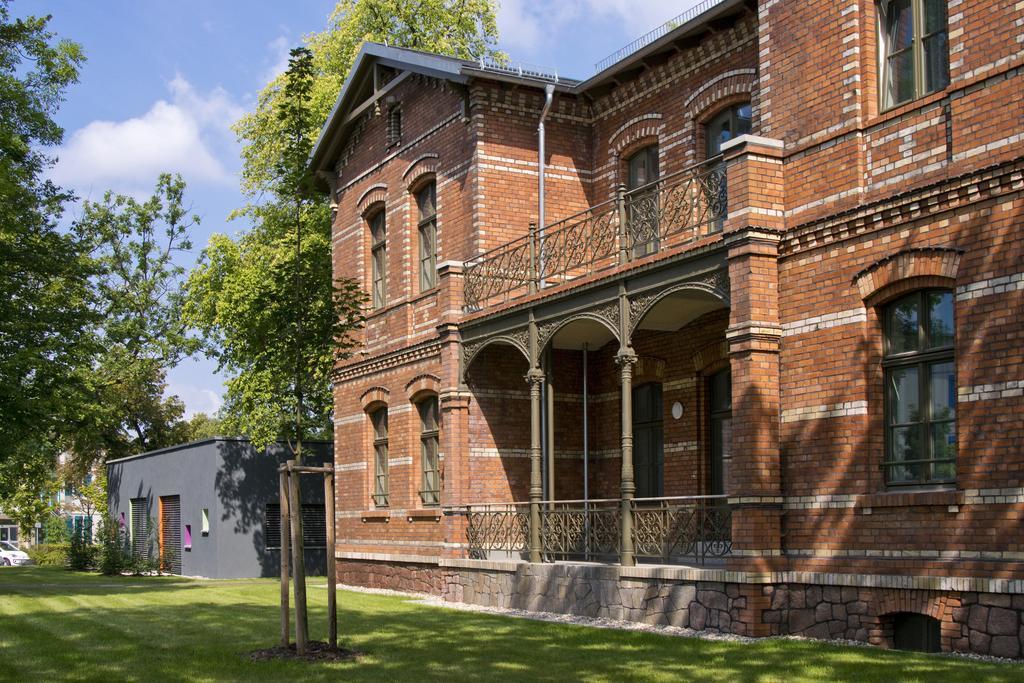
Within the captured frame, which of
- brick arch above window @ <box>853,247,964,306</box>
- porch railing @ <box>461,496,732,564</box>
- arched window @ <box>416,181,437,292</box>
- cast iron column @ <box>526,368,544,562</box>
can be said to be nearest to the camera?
brick arch above window @ <box>853,247,964,306</box>

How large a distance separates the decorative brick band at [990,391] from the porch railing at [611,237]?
12.3 feet

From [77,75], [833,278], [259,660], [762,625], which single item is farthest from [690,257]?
[77,75]

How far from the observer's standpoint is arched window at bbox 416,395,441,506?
21.2m

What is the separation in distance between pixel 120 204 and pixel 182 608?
29.9 metres

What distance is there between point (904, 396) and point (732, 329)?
211 cm

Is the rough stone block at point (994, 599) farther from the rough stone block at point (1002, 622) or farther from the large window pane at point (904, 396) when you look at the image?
the large window pane at point (904, 396)

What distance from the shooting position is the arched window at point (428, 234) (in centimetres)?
2203

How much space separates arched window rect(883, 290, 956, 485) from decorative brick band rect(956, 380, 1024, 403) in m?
0.32

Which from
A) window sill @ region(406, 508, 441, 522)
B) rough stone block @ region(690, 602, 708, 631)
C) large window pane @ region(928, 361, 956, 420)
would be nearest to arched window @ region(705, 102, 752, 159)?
large window pane @ region(928, 361, 956, 420)

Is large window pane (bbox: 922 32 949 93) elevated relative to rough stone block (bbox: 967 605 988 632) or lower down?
elevated

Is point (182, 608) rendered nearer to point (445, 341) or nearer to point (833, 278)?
point (445, 341)

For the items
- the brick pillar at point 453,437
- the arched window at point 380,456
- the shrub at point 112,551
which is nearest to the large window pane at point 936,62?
the brick pillar at point 453,437

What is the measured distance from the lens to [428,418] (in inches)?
852

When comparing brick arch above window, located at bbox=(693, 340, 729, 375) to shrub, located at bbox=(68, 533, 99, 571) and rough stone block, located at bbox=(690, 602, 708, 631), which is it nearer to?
rough stone block, located at bbox=(690, 602, 708, 631)
